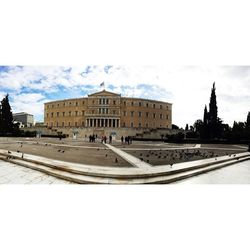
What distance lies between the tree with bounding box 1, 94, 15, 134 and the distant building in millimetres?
98

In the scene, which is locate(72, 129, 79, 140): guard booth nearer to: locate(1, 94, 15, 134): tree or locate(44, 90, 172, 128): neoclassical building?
locate(44, 90, 172, 128): neoclassical building

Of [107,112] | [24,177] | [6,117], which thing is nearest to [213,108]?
[107,112]

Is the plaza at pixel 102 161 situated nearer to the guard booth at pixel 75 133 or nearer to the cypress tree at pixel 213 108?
the guard booth at pixel 75 133

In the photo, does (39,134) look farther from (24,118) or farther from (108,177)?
(108,177)

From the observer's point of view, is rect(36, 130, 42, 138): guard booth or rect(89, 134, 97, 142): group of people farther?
rect(89, 134, 97, 142): group of people

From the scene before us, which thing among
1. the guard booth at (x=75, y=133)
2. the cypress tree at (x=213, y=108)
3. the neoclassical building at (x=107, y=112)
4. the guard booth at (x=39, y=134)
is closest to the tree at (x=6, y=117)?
the guard booth at (x=39, y=134)

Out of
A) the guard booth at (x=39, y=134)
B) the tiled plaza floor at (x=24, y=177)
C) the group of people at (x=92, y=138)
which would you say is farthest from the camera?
the group of people at (x=92, y=138)

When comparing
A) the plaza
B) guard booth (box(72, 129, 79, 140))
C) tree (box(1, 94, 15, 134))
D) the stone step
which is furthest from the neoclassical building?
the stone step

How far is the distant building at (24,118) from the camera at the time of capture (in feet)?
9.34

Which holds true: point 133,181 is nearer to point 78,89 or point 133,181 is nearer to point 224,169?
point 78,89

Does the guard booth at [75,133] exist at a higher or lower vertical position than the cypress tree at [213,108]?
lower

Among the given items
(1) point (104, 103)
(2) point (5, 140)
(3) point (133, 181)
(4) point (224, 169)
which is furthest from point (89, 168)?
(4) point (224, 169)

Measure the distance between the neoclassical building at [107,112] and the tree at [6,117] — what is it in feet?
1.81

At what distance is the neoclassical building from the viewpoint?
2.88 m
